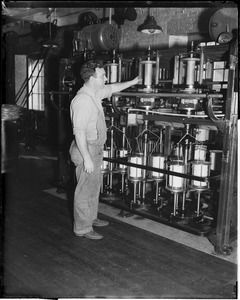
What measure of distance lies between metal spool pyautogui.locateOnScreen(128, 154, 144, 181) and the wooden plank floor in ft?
1.76

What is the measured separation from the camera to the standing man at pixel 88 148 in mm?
3014

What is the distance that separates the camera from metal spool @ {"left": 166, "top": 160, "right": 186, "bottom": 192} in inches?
130

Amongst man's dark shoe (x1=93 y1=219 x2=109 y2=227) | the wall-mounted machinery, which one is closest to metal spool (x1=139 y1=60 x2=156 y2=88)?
the wall-mounted machinery

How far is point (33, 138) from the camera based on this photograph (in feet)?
29.6

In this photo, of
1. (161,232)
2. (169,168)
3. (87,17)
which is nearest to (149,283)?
(161,232)

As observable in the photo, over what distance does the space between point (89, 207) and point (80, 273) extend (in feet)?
2.53

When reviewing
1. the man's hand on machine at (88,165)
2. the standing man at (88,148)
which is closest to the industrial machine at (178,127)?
the standing man at (88,148)

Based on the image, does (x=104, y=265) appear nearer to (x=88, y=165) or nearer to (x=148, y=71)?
(x=88, y=165)

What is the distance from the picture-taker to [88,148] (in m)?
3.15

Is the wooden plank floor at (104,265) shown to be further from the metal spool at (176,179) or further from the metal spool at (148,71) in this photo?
the metal spool at (148,71)

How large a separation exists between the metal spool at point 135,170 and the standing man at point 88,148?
1.79 feet

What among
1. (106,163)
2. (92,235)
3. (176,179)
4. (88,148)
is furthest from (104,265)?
(106,163)

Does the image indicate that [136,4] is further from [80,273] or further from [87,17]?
[87,17]

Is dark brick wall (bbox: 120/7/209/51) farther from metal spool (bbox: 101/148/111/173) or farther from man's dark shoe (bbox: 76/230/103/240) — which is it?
man's dark shoe (bbox: 76/230/103/240)
